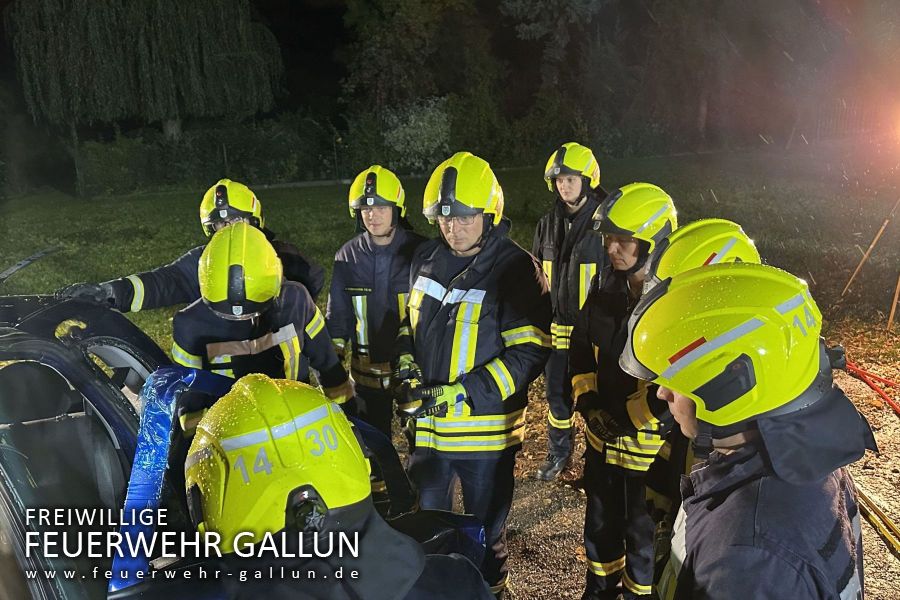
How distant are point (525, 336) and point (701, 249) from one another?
2.91ft

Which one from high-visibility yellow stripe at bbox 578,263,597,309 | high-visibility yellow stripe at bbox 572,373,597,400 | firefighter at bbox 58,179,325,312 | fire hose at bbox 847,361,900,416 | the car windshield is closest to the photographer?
the car windshield

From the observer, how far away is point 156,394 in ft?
7.97

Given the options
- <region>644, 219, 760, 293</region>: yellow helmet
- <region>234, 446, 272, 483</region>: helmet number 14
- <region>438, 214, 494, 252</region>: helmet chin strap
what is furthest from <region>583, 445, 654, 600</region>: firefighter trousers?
<region>234, 446, 272, 483</region>: helmet number 14

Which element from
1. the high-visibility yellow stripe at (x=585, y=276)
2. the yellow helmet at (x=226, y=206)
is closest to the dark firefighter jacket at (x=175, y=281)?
A: the yellow helmet at (x=226, y=206)

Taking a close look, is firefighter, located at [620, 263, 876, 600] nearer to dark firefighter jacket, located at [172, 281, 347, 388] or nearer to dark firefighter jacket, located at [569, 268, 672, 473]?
dark firefighter jacket, located at [569, 268, 672, 473]

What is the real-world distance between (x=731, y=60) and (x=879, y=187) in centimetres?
1473

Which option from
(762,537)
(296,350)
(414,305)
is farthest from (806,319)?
(296,350)

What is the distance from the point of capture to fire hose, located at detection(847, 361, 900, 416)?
20.0 ft

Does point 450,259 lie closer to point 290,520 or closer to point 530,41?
point 290,520

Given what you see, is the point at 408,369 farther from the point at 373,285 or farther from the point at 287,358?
the point at 373,285

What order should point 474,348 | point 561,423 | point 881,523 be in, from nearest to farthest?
point 474,348, point 881,523, point 561,423

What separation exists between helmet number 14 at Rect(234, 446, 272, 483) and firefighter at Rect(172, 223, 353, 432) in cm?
147

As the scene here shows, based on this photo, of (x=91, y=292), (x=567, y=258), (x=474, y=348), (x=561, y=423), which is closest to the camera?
(x=474, y=348)

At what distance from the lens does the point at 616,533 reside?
338 cm
